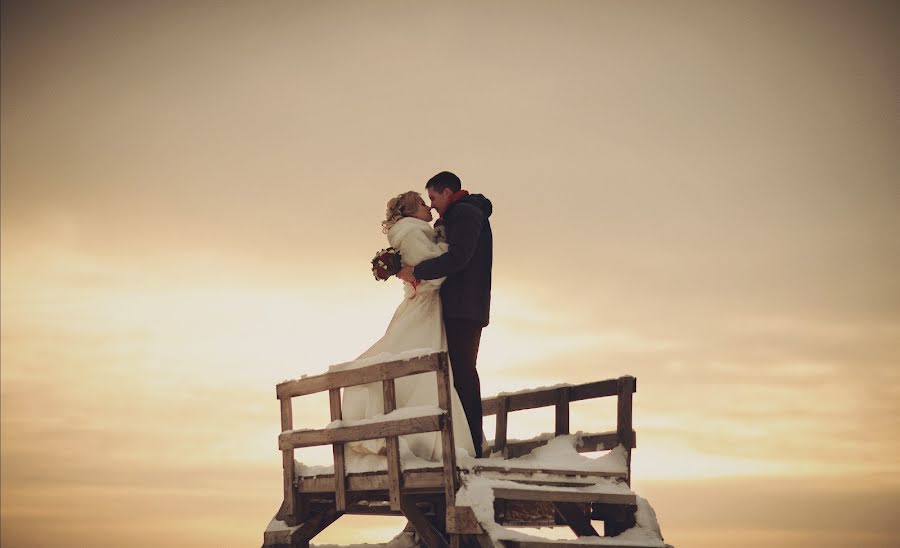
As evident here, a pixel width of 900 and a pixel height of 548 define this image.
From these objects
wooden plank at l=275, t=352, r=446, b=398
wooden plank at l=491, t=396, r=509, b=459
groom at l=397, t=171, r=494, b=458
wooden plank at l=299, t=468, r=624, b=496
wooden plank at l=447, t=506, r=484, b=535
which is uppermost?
groom at l=397, t=171, r=494, b=458

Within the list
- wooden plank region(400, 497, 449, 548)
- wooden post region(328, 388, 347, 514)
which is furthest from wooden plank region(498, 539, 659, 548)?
wooden post region(328, 388, 347, 514)

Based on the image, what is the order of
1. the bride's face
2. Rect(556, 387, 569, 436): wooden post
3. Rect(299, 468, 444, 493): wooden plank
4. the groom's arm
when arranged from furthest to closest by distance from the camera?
1. Rect(556, 387, 569, 436): wooden post
2. the bride's face
3. the groom's arm
4. Rect(299, 468, 444, 493): wooden plank

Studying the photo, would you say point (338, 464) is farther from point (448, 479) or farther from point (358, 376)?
point (448, 479)

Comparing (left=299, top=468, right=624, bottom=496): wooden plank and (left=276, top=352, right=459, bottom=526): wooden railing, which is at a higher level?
(left=276, top=352, right=459, bottom=526): wooden railing

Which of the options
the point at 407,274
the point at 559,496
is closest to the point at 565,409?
the point at 559,496

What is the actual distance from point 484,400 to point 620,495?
2.42 m

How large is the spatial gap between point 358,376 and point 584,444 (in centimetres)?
250

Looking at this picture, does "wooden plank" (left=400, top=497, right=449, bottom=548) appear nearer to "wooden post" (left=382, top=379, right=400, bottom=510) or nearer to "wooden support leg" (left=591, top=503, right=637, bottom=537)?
"wooden post" (left=382, top=379, right=400, bottom=510)

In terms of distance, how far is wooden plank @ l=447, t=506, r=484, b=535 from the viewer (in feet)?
23.3

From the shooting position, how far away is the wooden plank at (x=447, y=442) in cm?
727

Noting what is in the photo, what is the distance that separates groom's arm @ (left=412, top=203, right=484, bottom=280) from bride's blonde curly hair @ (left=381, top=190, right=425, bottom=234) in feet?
1.32

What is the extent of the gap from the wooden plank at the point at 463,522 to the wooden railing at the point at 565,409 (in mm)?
2202

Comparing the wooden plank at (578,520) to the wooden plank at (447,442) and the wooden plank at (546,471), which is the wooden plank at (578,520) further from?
the wooden plank at (447,442)

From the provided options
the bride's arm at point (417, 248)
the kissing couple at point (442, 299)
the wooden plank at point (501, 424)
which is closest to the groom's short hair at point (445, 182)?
the kissing couple at point (442, 299)
